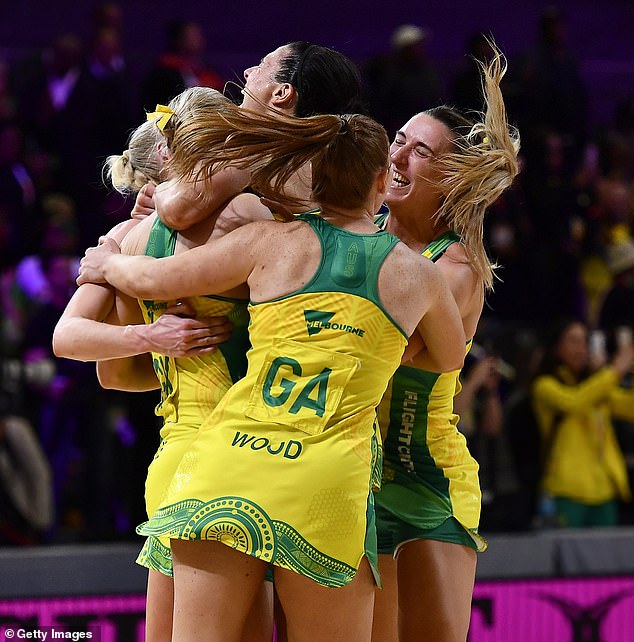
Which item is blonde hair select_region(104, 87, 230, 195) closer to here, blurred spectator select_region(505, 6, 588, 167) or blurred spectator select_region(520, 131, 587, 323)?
blurred spectator select_region(520, 131, 587, 323)

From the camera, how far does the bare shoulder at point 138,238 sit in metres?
2.68

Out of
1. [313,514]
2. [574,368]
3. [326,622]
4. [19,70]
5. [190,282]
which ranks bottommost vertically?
→ [326,622]

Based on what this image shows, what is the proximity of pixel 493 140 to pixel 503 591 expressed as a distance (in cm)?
238

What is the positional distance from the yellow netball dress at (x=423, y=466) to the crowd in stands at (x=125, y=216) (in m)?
2.47

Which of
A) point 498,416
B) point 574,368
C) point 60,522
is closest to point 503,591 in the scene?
point 498,416

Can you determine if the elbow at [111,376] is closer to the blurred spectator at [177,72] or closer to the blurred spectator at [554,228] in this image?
the blurred spectator at [177,72]

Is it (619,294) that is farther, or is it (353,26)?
(353,26)

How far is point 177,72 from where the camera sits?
6988 millimetres

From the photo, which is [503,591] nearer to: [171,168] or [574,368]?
[574,368]

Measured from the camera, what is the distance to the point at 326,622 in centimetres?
233

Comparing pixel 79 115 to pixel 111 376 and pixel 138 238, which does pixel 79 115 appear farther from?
pixel 138 238

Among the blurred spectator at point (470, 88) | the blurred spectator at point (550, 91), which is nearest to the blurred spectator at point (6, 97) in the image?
the blurred spectator at point (470, 88)

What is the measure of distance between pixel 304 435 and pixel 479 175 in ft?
3.34

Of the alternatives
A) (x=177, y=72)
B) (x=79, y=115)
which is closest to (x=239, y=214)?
(x=177, y=72)
